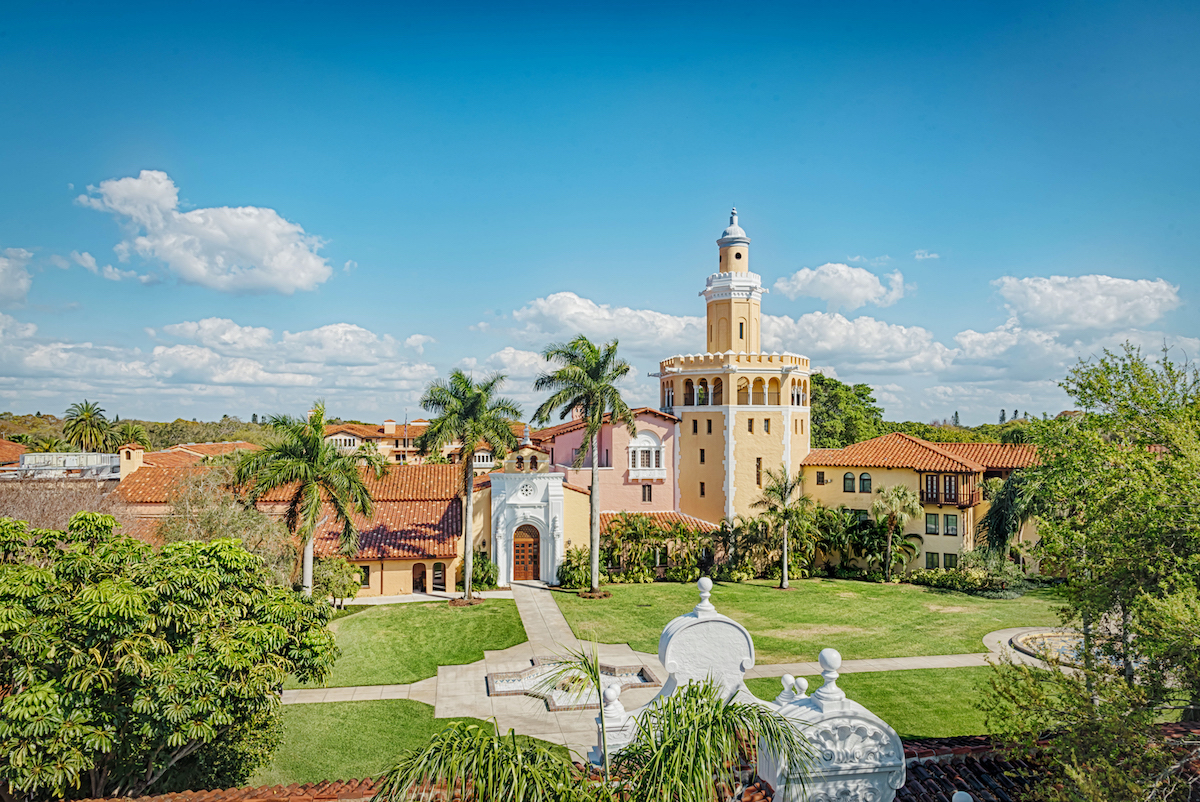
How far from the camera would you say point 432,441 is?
94.8ft

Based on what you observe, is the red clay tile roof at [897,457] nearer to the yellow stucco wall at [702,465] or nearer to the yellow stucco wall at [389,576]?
the yellow stucco wall at [702,465]

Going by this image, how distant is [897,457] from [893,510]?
3772mm

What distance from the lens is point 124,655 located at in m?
9.48

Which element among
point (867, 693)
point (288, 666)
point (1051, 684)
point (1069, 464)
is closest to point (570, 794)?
point (1051, 684)

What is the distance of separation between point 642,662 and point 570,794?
17363mm

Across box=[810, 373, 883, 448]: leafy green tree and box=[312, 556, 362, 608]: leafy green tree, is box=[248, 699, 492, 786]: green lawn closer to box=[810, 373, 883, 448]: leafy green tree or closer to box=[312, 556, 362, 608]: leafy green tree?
box=[312, 556, 362, 608]: leafy green tree

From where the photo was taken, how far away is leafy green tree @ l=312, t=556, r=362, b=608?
27617 millimetres

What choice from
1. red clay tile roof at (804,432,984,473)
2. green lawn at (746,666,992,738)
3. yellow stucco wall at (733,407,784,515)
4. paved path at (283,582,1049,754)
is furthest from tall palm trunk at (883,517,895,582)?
green lawn at (746,666,992,738)

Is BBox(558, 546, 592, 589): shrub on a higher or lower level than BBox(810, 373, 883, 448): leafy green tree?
lower

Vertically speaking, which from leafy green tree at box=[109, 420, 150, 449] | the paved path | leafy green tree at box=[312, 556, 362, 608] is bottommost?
the paved path

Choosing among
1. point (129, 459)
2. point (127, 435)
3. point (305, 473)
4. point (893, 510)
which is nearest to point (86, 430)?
point (127, 435)

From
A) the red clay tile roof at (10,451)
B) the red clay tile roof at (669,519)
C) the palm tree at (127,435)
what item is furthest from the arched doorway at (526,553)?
the red clay tile roof at (10,451)

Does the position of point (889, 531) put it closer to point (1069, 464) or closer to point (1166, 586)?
point (1069, 464)

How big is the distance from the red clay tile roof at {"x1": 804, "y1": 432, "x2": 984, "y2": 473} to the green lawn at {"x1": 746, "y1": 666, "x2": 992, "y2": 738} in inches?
621
